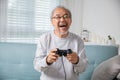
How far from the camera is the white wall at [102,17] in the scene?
3098 millimetres

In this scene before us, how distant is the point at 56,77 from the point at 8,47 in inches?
38.8

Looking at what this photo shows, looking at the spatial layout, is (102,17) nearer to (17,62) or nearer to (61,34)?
(17,62)

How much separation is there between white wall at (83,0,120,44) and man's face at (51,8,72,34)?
6.65 feet

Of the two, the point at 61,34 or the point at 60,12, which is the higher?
the point at 60,12

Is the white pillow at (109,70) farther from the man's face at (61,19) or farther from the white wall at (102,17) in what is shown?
the white wall at (102,17)

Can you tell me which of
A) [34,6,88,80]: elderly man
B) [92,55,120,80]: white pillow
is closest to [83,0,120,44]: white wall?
[92,55,120,80]: white pillow

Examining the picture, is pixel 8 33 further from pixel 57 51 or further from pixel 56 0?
pixel 57 51

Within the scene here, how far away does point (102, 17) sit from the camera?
10.3ft

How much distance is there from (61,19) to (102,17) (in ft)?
6.85

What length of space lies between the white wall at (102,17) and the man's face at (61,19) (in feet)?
6.65

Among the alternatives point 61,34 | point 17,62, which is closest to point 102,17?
point 17,62

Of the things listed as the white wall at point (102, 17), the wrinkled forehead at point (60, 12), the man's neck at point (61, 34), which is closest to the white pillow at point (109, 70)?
the man's neck at point (61, 34)

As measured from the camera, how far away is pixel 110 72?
5.77ft

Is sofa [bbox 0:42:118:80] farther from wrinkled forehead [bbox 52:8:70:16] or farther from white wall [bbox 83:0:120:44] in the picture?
white wall [bbox 83:0:120:44]
